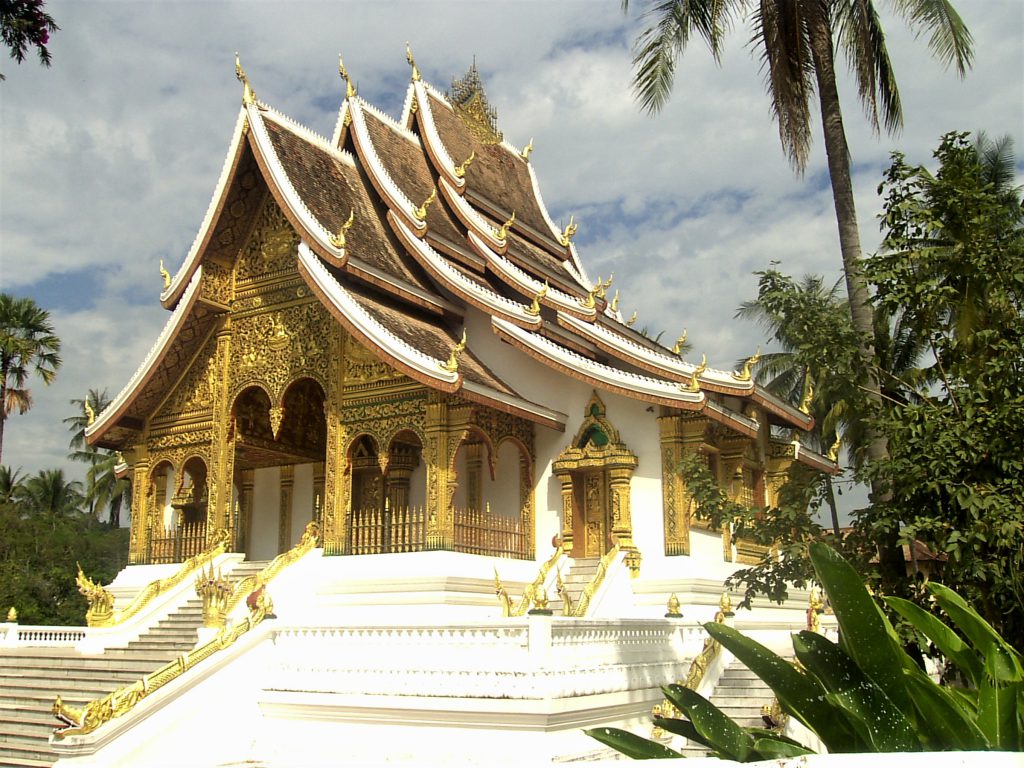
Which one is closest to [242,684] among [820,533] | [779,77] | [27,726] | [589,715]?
[27,726]

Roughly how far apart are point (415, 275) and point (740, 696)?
758cm

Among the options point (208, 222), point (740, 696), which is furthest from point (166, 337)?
point (740, 696)

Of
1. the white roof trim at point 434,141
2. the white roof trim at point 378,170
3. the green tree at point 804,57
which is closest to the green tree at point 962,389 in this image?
the green tree at point 804,57

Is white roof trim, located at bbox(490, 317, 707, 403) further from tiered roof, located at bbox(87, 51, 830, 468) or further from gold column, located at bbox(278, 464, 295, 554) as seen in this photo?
gold column, located at bbox(278, 464, 295, 554)

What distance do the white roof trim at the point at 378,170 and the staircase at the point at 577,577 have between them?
5.07m

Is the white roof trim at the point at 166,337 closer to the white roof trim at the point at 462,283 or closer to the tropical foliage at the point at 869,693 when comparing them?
the white roof trim at the point at 462,283

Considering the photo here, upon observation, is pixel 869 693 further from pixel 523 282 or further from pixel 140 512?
pixel 140 512

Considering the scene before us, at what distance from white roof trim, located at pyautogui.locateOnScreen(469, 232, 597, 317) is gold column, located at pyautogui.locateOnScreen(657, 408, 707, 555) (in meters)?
1.94

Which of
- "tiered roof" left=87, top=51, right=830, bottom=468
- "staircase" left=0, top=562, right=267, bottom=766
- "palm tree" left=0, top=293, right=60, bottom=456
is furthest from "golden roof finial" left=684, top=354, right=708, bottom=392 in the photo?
"palm tree" left=0, top=293, right=60, bottom=456

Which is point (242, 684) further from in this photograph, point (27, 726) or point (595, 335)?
point (595, 335)

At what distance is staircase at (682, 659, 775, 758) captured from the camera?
9.32 meters

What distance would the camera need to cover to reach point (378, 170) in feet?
50.0

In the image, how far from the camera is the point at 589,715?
8.03 m

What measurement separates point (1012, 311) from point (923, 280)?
1.86ft
